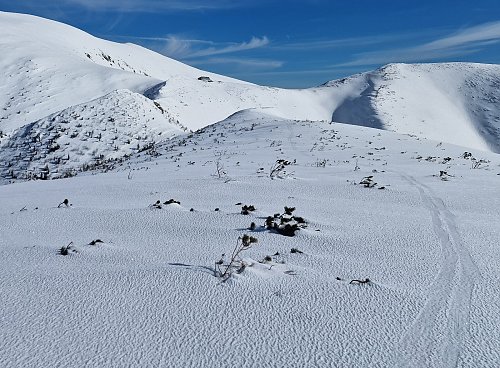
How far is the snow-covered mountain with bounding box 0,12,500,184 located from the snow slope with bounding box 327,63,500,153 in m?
0.12

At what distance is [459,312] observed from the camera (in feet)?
7.22

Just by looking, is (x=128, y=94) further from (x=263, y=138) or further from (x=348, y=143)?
(x=348, y=143)

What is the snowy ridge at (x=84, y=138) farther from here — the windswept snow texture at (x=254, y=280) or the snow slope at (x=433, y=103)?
the snow slope at (x=433, y=103)

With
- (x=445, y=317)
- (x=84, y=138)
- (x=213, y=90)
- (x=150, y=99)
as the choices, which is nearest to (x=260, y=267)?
(x=445, y=317)

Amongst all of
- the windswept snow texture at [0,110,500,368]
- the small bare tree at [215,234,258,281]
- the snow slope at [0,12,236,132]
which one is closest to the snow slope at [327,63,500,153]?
the snow slope at [0,12,236,132]

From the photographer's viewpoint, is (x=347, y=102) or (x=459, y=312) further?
(x=347, y=102)

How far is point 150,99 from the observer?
26.3 meters

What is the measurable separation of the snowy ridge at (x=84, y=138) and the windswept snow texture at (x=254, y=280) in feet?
29.9

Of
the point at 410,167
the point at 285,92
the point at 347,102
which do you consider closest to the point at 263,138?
the point at 410,167

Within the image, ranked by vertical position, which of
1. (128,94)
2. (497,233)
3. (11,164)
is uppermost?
(128,94)

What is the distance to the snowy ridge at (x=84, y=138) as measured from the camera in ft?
46.7

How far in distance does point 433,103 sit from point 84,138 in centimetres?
4387

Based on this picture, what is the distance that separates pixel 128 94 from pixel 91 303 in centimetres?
2009

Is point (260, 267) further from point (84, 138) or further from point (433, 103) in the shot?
point (433, 103)
